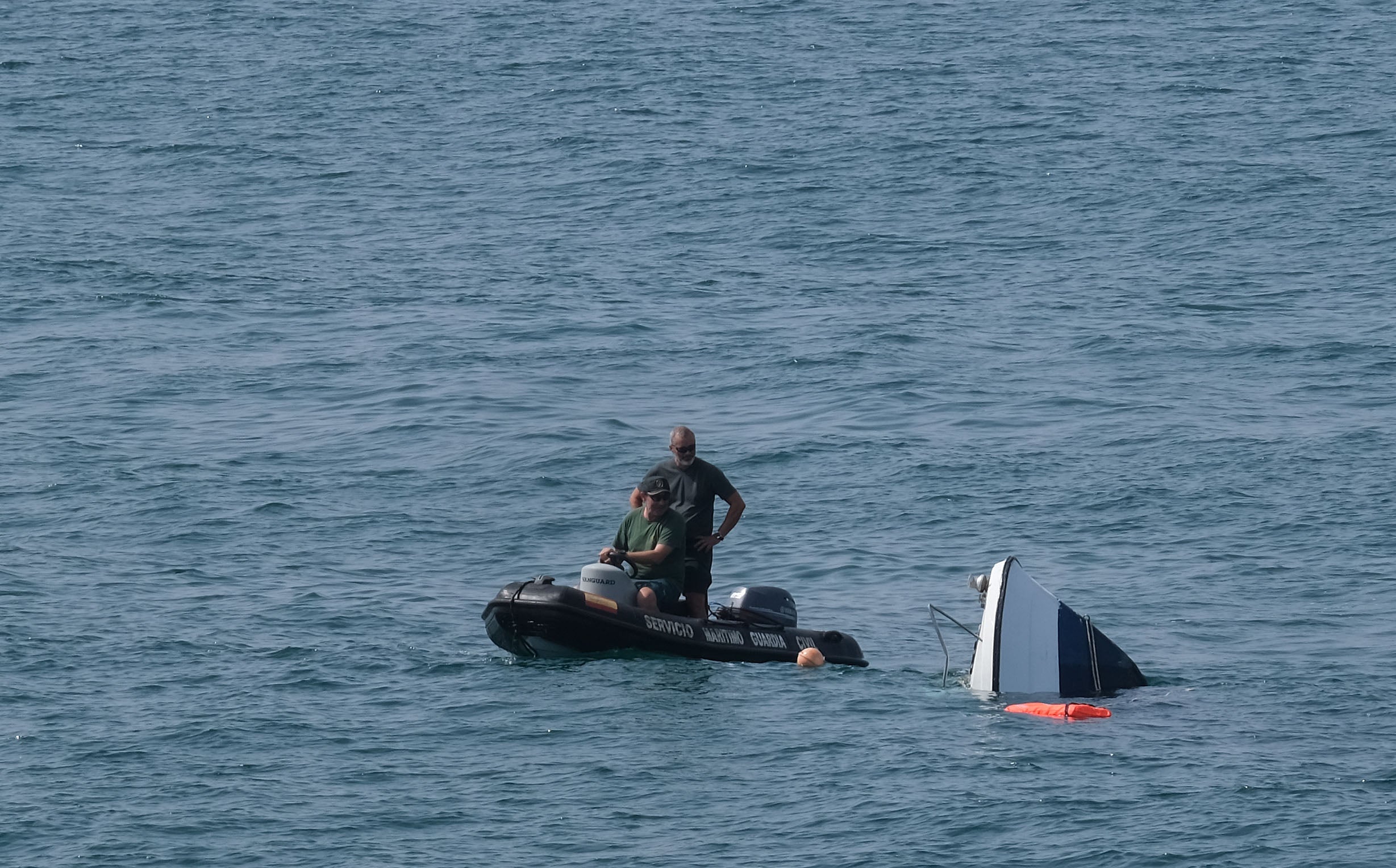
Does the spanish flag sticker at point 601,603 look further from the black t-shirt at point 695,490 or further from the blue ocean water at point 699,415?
the black t-shirt at point 695,490

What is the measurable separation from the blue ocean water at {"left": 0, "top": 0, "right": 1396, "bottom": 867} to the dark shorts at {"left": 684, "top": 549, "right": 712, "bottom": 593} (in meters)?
0.72

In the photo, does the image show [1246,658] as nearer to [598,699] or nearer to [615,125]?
[598,699]

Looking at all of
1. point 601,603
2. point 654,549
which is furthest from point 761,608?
point 601,603

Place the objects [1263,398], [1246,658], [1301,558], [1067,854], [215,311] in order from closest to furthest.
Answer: [1067,854], [1246,658], [1301,558], [1263,398], [215,311]

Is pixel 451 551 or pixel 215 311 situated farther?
pixel 215 311

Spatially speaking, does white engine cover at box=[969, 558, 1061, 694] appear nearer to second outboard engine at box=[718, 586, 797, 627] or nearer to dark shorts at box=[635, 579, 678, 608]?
second outboard engine at box=[718, 586, 797, 627]

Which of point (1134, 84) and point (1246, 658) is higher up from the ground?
point (1134, 84)

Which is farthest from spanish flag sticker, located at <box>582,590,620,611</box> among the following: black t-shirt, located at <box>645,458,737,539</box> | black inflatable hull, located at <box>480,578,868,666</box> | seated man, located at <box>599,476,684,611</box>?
black t-shirt, located at <box>645,458,737,539</box>

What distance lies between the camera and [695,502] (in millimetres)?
16484

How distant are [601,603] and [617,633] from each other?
0.30 metres

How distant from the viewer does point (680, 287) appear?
35.5 meters

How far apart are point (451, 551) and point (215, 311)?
1480 cm

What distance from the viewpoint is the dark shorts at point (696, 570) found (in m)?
16.8

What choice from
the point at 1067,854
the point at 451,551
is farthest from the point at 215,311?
the point at 1067,854
